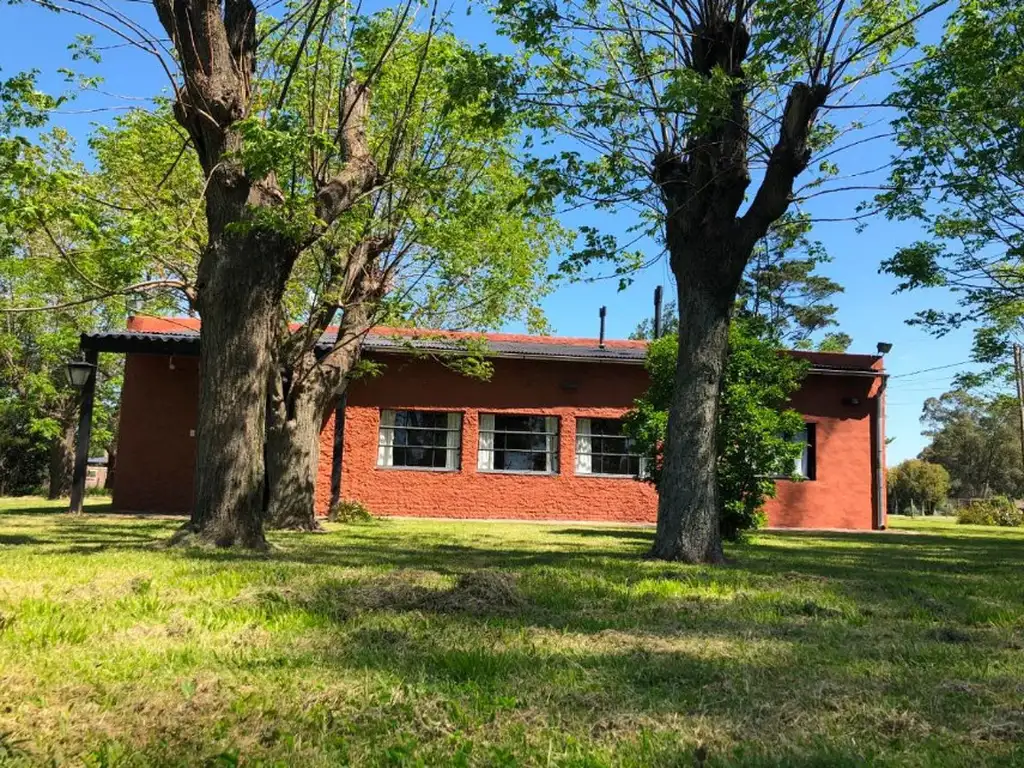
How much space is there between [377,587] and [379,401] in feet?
39.7

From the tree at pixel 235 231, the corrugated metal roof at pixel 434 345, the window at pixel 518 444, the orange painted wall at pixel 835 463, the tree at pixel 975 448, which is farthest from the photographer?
the tree at pixel 975 448

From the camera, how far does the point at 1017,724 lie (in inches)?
112

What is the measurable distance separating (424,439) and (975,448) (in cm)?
5800

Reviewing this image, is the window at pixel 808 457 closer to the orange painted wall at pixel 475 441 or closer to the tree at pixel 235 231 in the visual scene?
the orange painted wall at pixel 475 441

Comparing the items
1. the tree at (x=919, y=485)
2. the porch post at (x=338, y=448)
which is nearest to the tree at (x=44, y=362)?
the porch post at (x=338, y=448)

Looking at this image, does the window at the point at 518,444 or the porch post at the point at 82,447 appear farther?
the window at the point at 518,444

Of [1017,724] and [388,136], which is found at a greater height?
[388,136]

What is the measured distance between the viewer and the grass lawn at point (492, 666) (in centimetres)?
259

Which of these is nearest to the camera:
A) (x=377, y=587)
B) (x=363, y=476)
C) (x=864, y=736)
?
(x=864, y=736)

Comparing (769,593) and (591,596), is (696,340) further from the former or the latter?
(591,596)

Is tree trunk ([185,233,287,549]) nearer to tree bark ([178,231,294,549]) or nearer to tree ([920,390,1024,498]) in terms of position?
tree bark ([178,231,294,549])

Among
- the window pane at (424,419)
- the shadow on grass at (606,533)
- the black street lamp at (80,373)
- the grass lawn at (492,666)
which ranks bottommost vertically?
the shadow on grass at (606,533)

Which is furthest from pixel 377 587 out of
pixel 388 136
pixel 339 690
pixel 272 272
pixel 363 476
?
pixel 363 476

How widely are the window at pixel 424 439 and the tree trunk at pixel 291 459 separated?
5.06 metres
